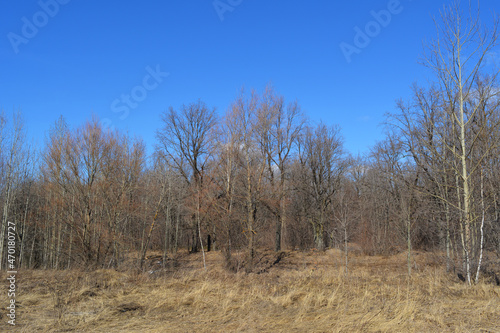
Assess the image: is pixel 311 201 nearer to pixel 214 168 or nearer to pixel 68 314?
pixel 214 168

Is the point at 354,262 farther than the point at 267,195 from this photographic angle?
Yes

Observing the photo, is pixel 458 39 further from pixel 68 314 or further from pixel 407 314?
pixel 68 314

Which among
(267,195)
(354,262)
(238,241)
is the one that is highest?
(267,195)

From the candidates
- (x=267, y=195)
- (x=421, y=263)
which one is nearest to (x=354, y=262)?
(x=421, y=263)

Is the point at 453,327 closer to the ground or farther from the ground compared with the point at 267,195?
closer to the ground

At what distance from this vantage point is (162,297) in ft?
28.6

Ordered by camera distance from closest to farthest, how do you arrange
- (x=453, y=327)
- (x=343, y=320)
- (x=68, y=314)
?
(x=453, y=327) → (x=343, y=320) → (x=68, y=314)

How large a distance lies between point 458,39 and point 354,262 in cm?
1538

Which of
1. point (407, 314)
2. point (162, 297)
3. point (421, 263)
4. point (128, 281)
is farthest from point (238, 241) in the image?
point (407, 314)

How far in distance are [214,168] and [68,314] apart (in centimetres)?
1198

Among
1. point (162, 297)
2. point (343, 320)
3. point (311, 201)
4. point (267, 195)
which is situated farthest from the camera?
point (311, 201)

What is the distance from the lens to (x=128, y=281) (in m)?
12.0

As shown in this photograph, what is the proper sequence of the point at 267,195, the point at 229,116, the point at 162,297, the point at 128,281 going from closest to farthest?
the point at 162,297
the point at 128,281
the point at 229,116
the point at 267,195

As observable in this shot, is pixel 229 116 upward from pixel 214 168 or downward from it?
upward
